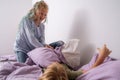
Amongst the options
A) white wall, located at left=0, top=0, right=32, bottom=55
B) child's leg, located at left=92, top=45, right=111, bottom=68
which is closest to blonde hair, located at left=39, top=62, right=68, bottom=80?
child's leg, located at left=92, top=45, right=111, bottom=68

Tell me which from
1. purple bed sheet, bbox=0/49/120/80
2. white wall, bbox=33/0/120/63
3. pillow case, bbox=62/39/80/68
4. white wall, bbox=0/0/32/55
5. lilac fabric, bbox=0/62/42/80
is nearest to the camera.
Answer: purple bed sheet, bbox=0/49/120/80

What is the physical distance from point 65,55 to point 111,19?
47 cm

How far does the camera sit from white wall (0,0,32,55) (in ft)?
7.59

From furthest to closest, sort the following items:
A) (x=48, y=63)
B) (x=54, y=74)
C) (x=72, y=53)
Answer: (x=72, y=53), (x=48, y=63), (x=54, y=74)

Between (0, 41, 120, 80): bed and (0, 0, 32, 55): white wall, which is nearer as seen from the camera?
(0, 41, 120, 80): bed

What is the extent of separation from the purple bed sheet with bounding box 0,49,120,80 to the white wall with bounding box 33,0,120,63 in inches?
7.6

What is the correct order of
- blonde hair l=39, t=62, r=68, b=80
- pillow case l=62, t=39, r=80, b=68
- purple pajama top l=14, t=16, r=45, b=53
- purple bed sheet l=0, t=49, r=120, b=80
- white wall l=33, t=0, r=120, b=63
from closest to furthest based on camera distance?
1. blonde hair l=39, t=62, r=68, b=80
2. purple bed sheet l=0, t=49, r=120, b=80
3. white wall l=33, t=0, r=120, b=63
4. pillow case l=62, t=39, r=80, b=68
5. purple pajama top l=14, t=16, r=45, b=53

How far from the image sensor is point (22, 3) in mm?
2383

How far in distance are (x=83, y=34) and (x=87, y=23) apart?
0.33 feet

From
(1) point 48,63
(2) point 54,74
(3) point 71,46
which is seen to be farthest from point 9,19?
(2) point 54,74

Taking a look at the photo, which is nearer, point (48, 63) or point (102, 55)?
point (102, 55)

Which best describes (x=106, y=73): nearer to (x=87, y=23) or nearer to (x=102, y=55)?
(x=102, y=55)

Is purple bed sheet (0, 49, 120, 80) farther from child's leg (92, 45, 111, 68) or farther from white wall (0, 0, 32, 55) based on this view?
white wall (0, 0, 32, 55)

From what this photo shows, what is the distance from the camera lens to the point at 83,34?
1476mm
